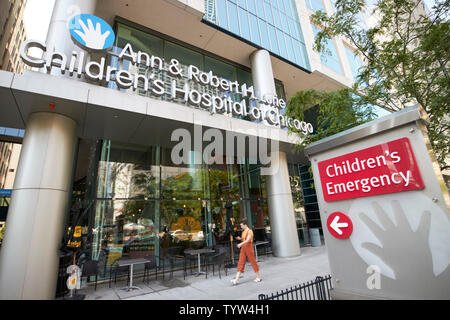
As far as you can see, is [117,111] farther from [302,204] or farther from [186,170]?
[302,204]

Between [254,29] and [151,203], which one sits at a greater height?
[254,29]

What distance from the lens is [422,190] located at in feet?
Answer: 5.79

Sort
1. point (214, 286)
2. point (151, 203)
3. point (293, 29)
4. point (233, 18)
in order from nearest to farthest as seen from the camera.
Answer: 1. point (214, 286)
2. point (151, 203)
3. point (233, 18)
4. point (293, 29)

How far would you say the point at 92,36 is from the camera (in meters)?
7.82

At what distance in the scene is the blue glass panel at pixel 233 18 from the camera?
42.8 feet

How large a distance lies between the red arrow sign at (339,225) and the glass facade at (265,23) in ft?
41.9

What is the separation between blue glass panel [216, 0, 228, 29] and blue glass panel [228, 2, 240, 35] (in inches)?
13.2

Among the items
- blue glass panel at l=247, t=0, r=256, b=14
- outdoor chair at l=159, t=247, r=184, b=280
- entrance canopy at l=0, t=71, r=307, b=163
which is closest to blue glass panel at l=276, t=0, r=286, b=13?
blue glass panel at l=247, t=0, r=256, b=14

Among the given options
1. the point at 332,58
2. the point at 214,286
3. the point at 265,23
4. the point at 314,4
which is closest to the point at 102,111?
the point at 214,286

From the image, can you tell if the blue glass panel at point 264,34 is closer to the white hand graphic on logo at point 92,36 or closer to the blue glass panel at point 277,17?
the blue glass panel at point 277,17

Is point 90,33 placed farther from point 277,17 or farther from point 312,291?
point 277,17

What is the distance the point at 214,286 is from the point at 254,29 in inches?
564

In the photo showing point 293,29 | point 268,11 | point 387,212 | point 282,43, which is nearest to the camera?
point 387,212
